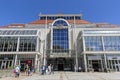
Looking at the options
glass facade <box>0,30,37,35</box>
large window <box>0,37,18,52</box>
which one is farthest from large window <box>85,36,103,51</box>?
large window <box>0,37,18,52</box>

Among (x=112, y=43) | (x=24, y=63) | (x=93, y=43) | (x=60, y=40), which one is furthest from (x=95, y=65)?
(x=24, y=63)

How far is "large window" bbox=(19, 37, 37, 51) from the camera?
114 feet

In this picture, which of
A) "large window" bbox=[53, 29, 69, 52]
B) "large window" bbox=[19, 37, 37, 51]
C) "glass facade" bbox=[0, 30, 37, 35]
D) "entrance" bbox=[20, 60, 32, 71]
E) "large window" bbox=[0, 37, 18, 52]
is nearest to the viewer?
"entrance" bbox=[20, 60, 32, 71]

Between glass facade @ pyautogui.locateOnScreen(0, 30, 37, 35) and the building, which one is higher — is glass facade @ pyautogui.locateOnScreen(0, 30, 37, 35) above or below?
above

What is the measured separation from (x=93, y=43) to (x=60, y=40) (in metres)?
9.32

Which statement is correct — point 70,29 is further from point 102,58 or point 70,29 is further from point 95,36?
point 102,58

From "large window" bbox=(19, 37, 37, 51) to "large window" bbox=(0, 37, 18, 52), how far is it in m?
1.50

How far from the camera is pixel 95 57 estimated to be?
3406cm

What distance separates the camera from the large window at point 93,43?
34.9 meters

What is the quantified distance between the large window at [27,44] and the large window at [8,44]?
1500 millimetres

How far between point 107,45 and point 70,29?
454 inches

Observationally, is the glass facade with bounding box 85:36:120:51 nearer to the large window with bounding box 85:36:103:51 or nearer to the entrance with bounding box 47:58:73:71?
the large window with bounding box 85:36:103:51

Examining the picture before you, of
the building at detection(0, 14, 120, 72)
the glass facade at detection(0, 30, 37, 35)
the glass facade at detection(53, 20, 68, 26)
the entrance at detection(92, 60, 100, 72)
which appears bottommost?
the entrance at detection(92, 60, 100, 72)

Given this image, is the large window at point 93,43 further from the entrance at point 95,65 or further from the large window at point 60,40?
the large window at point 60,40
